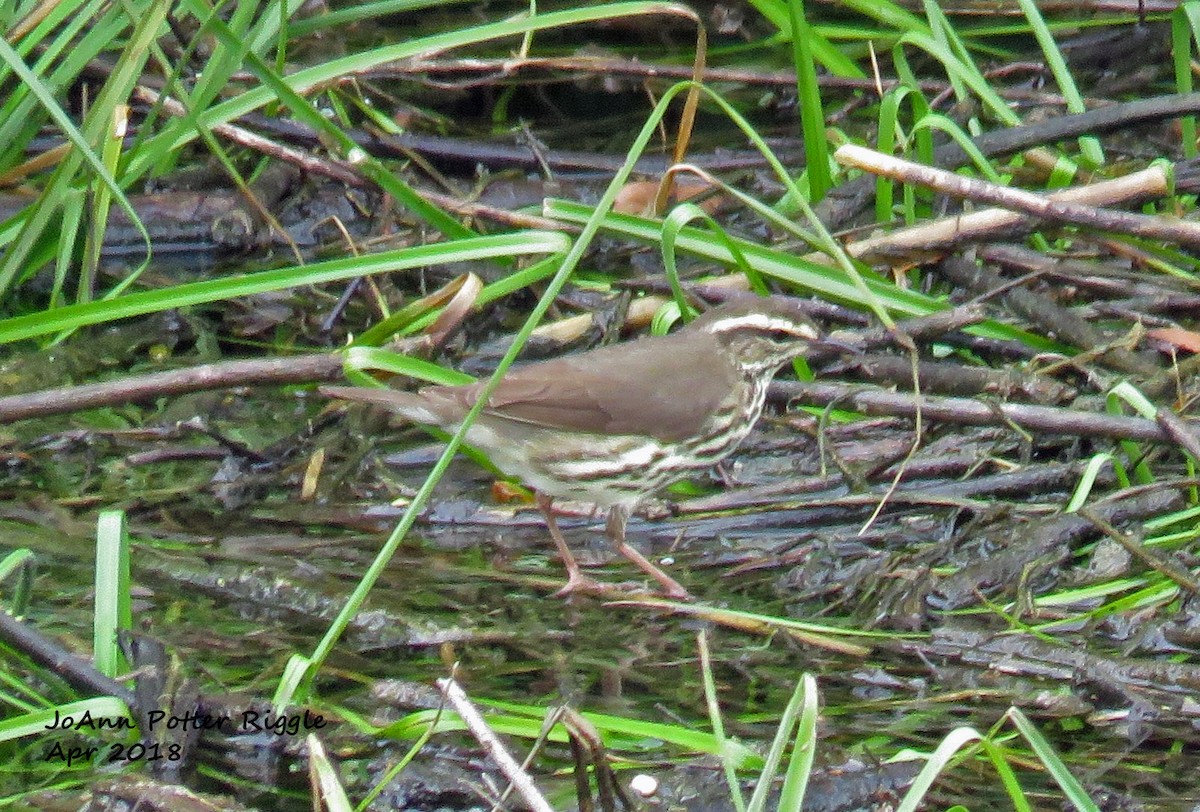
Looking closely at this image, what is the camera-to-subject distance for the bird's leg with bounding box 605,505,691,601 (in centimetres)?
498

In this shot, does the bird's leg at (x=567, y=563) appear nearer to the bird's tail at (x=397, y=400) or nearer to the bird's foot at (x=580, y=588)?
the bird's foot at (x=580, y=588)

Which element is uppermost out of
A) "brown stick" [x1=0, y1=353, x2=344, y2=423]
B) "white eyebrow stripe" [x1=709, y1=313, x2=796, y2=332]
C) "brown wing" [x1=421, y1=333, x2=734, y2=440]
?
"brown stick" [x1=0, y1=353, x2=344, y2=423]

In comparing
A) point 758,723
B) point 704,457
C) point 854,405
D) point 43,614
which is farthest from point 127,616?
point 854,405

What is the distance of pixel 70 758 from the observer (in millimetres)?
3898

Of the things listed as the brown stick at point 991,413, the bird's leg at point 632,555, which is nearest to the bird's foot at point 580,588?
the bird's leg at point 632,555

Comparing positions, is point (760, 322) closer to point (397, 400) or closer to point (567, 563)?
point (567, 563)

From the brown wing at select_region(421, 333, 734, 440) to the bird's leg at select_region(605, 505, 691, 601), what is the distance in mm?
257

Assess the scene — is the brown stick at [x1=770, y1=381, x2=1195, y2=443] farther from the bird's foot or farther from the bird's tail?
the bird's tail

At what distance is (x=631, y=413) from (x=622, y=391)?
69mm

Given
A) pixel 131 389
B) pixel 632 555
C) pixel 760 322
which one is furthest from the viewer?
pixel 760 322

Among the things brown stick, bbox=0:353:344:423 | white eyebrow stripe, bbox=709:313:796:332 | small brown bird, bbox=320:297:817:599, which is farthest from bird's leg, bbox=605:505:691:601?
brown stick, bbox=0:353:344:423

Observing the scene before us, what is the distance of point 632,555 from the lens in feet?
17.1

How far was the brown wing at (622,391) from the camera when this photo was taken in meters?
5.21

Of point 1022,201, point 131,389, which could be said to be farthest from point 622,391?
point 131,389
